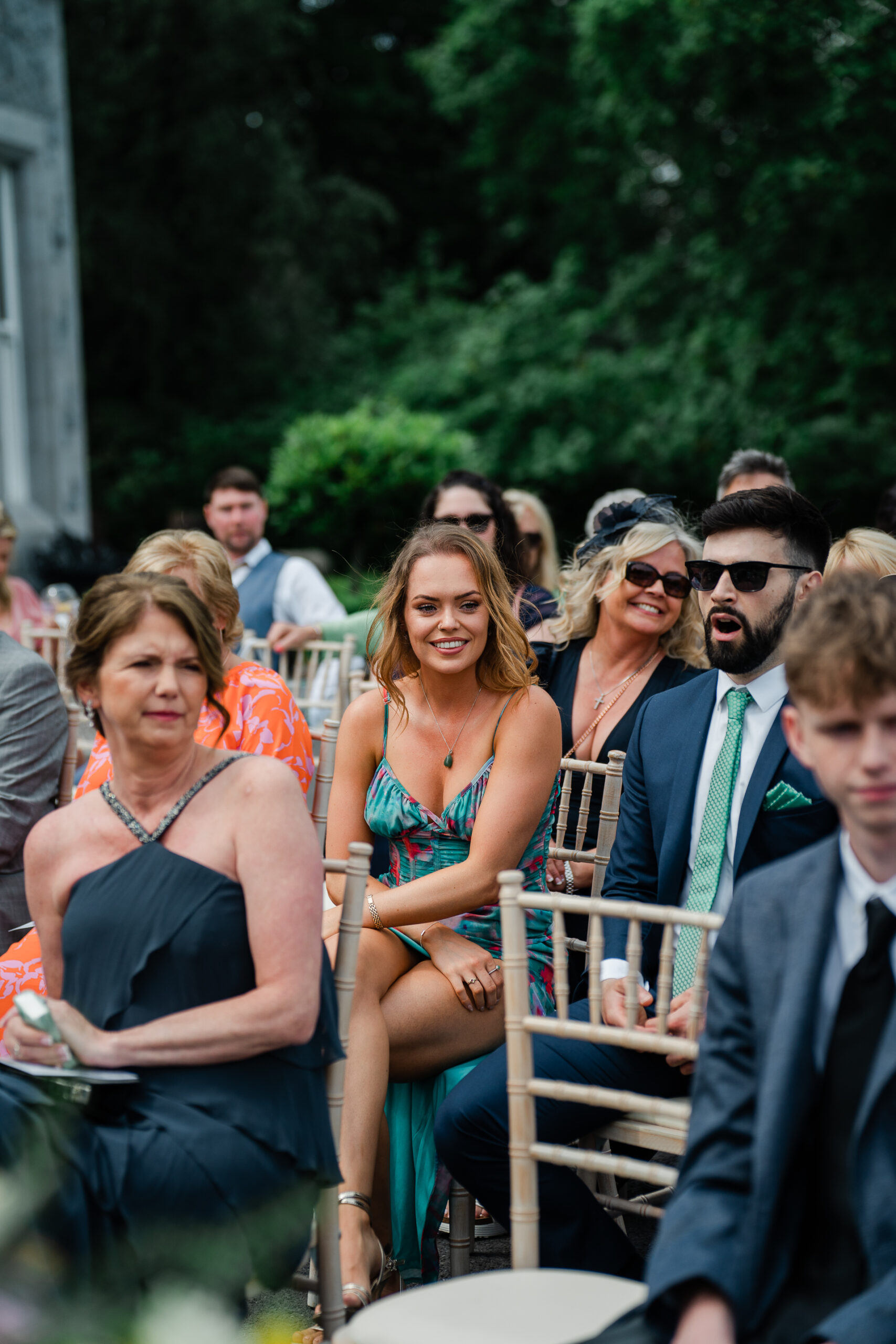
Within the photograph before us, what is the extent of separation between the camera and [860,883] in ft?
6.02

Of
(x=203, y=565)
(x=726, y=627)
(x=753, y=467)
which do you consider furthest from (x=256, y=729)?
(x=753, y=467)

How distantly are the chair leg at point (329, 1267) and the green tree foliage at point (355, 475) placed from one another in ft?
27.4

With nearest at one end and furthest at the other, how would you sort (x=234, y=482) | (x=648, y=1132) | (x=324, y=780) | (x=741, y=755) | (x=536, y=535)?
(x=648, y=1132) < (x=741, y=755) < (x=324, y=780) < (x=536, y=535) < (x=234, y=482)

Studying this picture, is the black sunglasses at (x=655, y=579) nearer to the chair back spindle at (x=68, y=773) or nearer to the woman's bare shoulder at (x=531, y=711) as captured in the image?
the woman's bare shoulder at (x=531, y=711)

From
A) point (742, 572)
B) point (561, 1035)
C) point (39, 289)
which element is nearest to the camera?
point (561, 1035)

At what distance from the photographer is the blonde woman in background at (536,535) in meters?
5.82

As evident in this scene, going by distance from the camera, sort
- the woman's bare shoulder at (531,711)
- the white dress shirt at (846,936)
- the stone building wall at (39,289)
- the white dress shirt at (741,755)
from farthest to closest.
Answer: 1. the stone building wall at (39,289)
2. the woman's bare shoulder at (531,711)
3. the white dress shirt at (741,755)
4. the white dress shirt at (846,936)

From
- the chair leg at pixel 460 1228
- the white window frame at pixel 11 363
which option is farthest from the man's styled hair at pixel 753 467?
the white window frame at pixel 11 363

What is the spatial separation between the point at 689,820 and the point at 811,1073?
105cm

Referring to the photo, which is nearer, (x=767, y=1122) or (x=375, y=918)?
(x=767, y=1122)

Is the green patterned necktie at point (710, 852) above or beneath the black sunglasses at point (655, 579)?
beneath

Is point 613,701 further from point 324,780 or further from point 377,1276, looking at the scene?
point 377,1276

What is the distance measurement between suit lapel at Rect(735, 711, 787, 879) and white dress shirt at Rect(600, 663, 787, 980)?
1cm

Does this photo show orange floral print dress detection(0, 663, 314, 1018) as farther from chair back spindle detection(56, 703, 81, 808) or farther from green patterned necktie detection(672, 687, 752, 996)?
green patterned necktie detection(672, 687, 752, 996)
